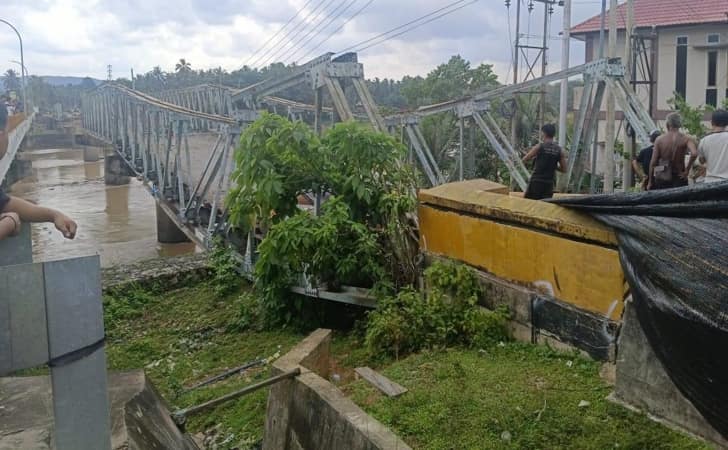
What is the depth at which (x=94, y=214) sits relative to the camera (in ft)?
89.9

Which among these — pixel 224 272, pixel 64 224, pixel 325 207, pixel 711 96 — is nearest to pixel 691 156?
pixel 325 207

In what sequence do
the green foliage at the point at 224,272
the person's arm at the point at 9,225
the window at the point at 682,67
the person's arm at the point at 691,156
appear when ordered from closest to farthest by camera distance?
the person's arm at the point at 9,225 < the person's arm at the point at 691,156 < the green foliage at the point at 224,272 < the window at the point at 682,67

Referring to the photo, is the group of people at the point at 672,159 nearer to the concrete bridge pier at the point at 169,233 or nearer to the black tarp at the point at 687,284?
the black tarp at the point at 687,284

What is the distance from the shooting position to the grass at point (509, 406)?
290 cm

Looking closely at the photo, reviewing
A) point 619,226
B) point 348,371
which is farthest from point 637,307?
point 348,371

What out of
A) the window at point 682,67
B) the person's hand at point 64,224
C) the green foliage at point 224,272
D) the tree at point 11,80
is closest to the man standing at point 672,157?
the person's hand at point 64,224

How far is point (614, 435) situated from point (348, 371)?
7.11 ft

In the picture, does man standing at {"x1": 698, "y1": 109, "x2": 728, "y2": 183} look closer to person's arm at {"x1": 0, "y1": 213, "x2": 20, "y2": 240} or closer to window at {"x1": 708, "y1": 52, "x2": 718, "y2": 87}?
person's arm at {"x1": 0, "y1": 213, "x2": 20, "y2": 240}

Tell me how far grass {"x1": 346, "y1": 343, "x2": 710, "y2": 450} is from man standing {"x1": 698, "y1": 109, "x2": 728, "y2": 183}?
2.16m

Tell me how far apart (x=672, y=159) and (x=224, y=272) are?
5.85 meters

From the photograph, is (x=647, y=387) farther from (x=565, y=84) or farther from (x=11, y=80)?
(x=11, y=80)

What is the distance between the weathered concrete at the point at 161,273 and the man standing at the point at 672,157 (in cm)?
645

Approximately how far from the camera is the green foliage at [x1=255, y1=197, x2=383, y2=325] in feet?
18.0

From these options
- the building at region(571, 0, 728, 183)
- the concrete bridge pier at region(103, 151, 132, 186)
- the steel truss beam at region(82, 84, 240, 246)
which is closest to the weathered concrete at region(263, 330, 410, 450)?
the steel truss beam at region(82, 84, 240, 246)
